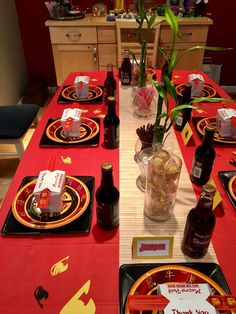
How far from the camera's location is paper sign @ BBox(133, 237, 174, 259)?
27.1 inches

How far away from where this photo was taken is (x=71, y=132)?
1.19 meters

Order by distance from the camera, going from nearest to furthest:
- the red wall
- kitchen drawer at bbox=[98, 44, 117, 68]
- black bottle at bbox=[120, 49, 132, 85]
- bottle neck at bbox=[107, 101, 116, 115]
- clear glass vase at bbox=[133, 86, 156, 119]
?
bottle neck at bbox=[107, 101, 116, 115]
clear glass vase at bbox=[133, 86, 156, 119]
black bottle at bbox=[120, 49, 132, 85]
kitchen drawer at bbox=[98, 44, 117, 68]
the red wall

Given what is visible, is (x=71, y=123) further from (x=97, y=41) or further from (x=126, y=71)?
(x=97, y=41)

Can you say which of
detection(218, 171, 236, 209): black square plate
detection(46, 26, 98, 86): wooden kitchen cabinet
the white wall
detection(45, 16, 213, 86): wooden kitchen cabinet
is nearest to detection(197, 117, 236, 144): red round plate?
detection(218, 171, 236, 209): black square plate

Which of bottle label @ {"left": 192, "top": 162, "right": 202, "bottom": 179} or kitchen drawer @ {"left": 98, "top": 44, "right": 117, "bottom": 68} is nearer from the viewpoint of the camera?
bottle label @ {"left": 192, "top": 162, "right": 202, "bottom": 179}

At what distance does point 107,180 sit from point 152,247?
20cm

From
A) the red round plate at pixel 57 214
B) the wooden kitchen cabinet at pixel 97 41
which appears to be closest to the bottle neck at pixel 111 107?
the red round plate at pixel 57 214

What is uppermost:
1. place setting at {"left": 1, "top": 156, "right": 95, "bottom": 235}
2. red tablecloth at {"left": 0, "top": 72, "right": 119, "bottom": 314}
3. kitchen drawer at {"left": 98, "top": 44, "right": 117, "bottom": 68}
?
place setting at {"left": 1, "top": 156, "right": 95, "bottom": 235}

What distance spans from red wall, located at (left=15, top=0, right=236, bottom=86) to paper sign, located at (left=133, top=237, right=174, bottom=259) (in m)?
3.04

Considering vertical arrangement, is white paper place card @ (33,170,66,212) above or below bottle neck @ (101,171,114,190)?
below

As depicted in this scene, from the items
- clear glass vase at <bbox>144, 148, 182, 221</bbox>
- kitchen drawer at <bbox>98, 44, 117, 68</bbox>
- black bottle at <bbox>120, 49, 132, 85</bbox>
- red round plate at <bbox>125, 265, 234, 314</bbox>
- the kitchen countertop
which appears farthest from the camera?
kitchen drawer at <bbox>98, 44, 117, 68</bbox>

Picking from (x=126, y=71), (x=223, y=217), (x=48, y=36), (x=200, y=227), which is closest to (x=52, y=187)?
(x=200, y=227)

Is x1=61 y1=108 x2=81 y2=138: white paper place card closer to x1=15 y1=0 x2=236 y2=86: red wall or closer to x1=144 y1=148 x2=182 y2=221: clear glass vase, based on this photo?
x1=144 y1=148 x2=182 y2=221: clear glass vase

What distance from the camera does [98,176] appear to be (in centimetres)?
99
